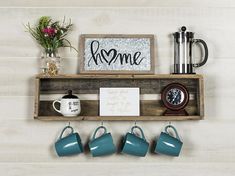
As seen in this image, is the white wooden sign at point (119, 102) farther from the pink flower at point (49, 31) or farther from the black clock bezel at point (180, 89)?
the pink flower at point (49, 31)

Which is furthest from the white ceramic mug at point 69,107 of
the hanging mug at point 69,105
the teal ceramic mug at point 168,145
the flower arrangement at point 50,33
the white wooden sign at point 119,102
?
the teal ceramic mug at point 168,145

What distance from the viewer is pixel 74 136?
5.34 ft

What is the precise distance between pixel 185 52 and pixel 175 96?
19 centimetres

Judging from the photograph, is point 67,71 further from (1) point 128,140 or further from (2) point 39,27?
(1) point 128,140

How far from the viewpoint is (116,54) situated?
171 cm

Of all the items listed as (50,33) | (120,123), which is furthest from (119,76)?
(50,33)

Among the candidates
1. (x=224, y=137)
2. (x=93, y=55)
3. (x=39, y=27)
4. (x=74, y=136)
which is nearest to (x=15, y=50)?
(x=39, y=27)

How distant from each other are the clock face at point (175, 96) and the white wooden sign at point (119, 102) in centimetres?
13

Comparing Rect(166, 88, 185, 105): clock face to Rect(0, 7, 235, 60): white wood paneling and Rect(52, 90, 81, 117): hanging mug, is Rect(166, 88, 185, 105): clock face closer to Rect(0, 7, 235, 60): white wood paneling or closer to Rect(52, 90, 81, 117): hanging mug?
Rect(0, 7, 235, 60): white wood paneling

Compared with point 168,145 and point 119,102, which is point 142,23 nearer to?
point 119,102

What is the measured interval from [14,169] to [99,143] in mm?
396

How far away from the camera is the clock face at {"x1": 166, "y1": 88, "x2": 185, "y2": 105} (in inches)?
65.8

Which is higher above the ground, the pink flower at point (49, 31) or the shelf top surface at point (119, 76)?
the pink flower at point (49, 31)

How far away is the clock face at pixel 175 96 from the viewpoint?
167cm
